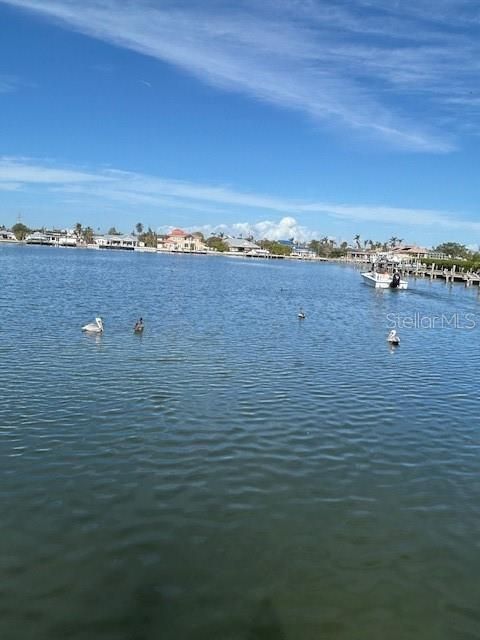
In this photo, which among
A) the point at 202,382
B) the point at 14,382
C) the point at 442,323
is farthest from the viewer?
the point at 442,323

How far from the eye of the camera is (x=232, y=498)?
36.7 ft

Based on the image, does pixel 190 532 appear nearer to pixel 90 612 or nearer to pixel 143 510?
pixel 143 510

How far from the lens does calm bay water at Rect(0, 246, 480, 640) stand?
8.02 meters

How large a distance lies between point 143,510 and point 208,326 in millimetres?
23686

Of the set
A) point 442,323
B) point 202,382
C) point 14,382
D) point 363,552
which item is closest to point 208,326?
point 202,382

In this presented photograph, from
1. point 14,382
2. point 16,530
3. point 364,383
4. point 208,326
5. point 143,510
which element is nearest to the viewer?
point 16,530

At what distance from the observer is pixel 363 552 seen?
969 cm

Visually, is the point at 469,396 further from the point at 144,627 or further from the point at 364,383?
the point at 144,627

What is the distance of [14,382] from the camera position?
1809cm

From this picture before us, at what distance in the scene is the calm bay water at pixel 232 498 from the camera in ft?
26.3

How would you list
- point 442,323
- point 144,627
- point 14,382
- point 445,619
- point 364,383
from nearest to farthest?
point 144,627 < point 445,619 < point 14,382 < point 364,383 < point 442,323

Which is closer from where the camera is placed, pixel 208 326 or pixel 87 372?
pixel 87 372

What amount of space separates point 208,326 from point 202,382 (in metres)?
14.3

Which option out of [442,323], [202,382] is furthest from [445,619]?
[442,323]
